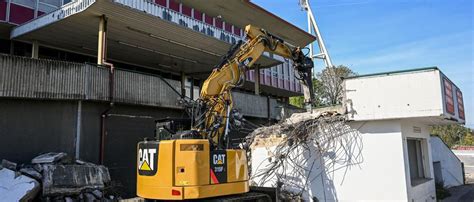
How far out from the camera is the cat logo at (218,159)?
855 cm

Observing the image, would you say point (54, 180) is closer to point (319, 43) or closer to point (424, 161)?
point (424, 161)

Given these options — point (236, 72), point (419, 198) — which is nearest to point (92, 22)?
point (236, 72)

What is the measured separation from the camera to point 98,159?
14.3 meters

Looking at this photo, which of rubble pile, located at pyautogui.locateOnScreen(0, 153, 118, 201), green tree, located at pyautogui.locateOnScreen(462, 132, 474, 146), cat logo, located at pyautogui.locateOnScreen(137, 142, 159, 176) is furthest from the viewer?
green tree, located at pyautogui.locateOnScreen(462, 132, 474, 146)

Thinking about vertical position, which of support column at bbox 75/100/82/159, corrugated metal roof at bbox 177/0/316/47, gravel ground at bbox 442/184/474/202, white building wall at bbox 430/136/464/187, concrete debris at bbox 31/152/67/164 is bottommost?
gravel ground at bbox 442/184/474/202

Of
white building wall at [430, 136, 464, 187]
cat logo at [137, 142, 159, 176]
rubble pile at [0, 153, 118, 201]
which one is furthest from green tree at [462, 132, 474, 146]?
cat logo at [137, 142, 159, 176]

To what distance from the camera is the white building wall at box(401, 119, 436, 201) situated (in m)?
11.5

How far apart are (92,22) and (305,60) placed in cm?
928

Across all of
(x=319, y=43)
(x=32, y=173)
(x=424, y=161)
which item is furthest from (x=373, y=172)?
(x=319, y=43)

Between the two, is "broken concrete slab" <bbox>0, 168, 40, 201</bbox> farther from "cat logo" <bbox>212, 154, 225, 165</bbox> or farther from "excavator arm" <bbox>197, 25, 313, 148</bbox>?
"cat logo" <bbox>212, 154, 225, 165</bbox>

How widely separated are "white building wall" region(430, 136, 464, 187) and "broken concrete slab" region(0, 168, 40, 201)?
1822cm

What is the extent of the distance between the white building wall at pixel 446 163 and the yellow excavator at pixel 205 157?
45.1ft

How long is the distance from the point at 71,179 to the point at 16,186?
1570mm

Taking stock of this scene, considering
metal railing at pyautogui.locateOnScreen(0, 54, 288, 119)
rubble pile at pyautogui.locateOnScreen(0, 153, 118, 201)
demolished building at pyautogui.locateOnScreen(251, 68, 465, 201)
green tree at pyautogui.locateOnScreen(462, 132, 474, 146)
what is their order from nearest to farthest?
rubble pile at pyautogui.locateOnScreen(0, 153, 118, 201)
demolished building at pyautogui.locateOnScreen(251, 68, 465, 201)
metal railing at pyautogui.locateOnScreen(0, 54, 288, 119)
green tree at pyautogui.locateOnScreen(462, 132, 474, 146)
